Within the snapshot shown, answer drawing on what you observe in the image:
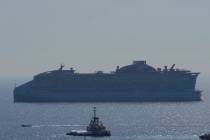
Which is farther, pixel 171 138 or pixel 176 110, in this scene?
pixel 176 110

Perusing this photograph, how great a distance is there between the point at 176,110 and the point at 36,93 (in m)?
26.6

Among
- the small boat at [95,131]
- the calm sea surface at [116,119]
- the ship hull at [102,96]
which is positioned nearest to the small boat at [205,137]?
the calm sea surface at [116,119]

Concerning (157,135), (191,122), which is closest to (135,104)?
(191,122)

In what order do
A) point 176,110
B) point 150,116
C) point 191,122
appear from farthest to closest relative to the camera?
point 176,110 < point 150,116 < point 191,122

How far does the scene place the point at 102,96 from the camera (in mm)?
170375

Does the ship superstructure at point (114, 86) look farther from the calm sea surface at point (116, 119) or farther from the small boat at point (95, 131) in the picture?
the small boat at point (95, 131)

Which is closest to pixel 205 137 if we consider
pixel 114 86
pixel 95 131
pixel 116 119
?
pixel 95 131

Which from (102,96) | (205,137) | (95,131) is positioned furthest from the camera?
(102,96)

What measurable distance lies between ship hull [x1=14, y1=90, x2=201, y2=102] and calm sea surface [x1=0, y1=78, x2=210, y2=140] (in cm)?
256

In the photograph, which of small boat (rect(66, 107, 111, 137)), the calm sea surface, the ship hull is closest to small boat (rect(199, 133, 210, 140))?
the calm sea surface

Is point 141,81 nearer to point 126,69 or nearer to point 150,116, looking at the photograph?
point 126,69

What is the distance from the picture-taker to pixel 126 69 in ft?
580

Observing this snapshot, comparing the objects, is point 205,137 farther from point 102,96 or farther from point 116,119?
point 102,96

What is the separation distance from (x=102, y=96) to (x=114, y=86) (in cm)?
318
